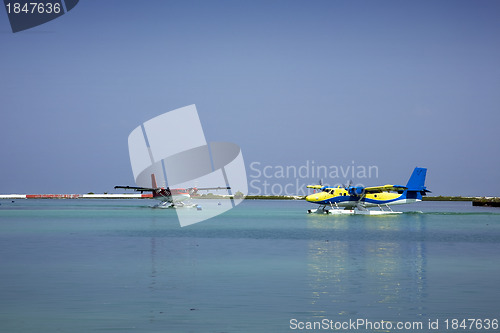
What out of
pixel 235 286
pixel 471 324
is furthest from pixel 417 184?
pixel 471 324

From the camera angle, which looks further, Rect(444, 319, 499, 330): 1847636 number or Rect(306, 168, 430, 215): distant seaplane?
Rect(306, 168, 430, 215): distant seaplane

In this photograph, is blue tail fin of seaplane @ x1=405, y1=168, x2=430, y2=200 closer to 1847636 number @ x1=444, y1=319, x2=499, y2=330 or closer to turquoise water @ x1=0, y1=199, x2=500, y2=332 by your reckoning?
turquoise water @ x1=0, y1=199, x2=500, y2=332

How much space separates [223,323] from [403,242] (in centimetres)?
2859

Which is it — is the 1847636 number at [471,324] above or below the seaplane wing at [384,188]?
above

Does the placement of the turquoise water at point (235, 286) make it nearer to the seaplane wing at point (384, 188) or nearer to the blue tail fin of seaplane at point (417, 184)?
the seaplane wing at point (384, 188)

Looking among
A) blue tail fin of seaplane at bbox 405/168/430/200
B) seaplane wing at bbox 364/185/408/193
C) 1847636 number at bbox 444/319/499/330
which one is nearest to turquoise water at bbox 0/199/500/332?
1847636 number at bbox 444/319/499/330

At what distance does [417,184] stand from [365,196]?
918 cm

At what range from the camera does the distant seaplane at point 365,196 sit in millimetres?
80375

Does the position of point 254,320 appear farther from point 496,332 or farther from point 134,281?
point 134,281

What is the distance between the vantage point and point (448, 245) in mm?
39688

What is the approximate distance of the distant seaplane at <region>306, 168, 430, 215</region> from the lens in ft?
264

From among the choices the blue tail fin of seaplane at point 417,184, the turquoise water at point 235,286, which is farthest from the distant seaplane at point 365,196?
the turquoise water at point 235,286

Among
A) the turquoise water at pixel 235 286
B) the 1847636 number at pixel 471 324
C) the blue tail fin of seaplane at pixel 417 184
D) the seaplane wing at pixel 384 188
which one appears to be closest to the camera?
the 1847636 number at pixel 471 324

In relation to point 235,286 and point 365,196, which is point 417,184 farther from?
point 235,286
